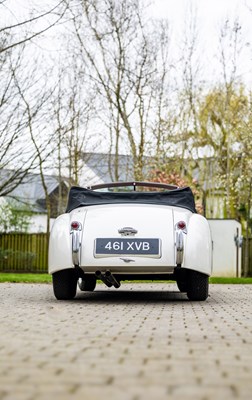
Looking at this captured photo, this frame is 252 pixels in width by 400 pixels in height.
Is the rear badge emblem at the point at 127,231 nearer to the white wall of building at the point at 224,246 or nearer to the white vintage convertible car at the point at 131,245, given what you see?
the white vintage convertible car at the point at 131,245

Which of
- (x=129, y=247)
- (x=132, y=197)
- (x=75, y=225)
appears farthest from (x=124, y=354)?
(x=132, y=197)

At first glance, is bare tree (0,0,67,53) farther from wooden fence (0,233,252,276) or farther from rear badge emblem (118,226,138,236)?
wooden fence (0,233,252,276)

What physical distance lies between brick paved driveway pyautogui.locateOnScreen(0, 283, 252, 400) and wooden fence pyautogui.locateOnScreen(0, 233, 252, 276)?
20212 millimetres

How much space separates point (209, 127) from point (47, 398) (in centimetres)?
3456

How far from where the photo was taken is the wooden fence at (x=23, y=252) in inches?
1096

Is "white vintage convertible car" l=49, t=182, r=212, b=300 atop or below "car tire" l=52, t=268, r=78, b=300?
atop

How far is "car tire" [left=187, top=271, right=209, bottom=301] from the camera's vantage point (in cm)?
874

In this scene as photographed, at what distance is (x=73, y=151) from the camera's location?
90.6 ft

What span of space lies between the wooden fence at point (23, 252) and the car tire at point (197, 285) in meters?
18.9

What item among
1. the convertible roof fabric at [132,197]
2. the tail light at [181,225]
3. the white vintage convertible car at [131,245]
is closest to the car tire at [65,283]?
the white vintage convertible car at [131,245]

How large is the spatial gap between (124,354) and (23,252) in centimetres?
2399

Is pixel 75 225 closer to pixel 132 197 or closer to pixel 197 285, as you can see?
pixel 132 197

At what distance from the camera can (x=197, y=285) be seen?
8.95 meters

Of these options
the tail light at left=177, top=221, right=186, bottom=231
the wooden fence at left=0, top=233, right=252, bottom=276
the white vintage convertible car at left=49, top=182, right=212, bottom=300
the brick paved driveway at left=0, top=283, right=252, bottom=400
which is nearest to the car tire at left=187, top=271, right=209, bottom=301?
the white vintage convertible car at left=49, top=182, right=212, bottom=300
